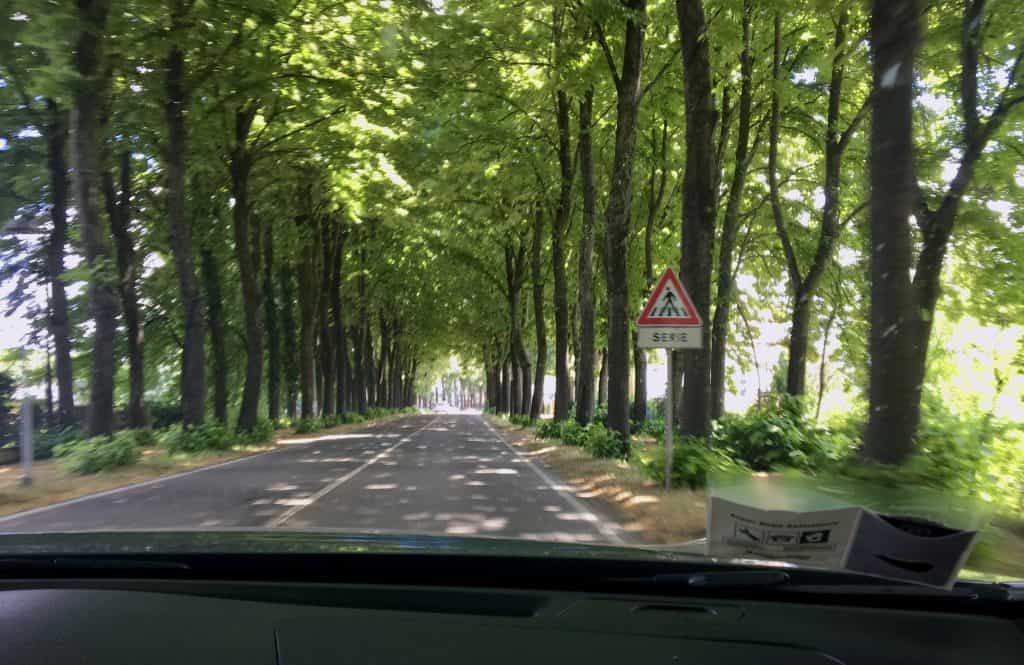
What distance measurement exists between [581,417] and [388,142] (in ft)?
30.1

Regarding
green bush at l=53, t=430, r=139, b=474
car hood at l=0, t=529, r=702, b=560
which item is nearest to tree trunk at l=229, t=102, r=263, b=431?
green bush at l=53, t=430, r=139, b=474

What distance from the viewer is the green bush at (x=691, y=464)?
35.8 ft

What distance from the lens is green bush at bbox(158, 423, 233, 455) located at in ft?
60.1

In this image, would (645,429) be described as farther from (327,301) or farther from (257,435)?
(327,301)

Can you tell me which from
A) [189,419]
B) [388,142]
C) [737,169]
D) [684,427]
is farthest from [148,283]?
[684,427]

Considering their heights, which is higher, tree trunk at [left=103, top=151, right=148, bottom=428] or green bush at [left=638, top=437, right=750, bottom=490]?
tree trunk at [left=103, top=151, right=148, bottom=428]

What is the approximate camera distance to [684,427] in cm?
1233

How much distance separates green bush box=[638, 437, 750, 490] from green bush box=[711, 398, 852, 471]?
40.4 inches

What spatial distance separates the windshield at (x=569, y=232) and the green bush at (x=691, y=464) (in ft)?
0.19

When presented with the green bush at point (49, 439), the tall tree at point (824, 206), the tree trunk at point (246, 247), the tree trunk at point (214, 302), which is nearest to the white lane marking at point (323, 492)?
the tree trunk at point (246, 247)

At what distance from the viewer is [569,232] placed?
1077 inches

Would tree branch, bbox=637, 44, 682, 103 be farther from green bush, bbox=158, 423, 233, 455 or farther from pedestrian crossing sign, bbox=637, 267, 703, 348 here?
green bush, bbox=158, 423, 233, 455

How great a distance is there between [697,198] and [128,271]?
726 inches

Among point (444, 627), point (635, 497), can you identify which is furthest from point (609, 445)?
point (444, 627)
